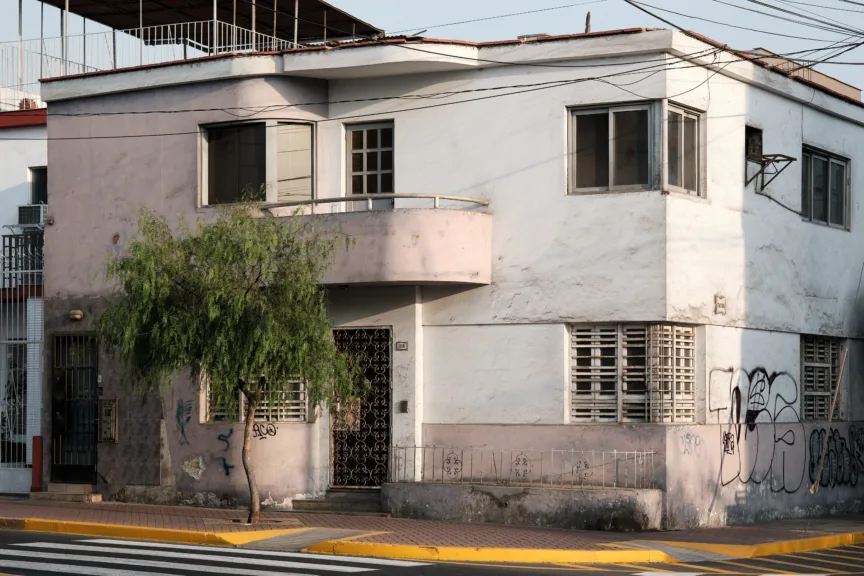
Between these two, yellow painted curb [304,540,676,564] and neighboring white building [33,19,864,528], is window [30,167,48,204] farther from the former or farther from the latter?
yellow painted curb [304,540,676,564]

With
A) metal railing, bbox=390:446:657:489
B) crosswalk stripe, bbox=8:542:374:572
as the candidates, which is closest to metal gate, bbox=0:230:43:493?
metal railing, bbox=390:446:657:489

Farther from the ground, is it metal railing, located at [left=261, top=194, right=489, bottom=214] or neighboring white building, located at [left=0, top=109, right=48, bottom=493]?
metal railing, located at [left=261, top=194, right=489, bottom=214]

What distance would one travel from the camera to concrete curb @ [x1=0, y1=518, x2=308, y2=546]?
16672 mm

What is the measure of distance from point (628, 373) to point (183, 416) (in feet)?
24.7

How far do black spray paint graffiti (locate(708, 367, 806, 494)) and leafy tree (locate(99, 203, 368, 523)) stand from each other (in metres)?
6.48

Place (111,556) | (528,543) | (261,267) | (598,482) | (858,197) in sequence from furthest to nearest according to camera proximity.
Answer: (858,197)
(598,482)
(261,267)
(528,543)
(111,556)

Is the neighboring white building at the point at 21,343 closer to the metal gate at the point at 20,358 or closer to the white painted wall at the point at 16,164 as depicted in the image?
the metal gate at the point at 20,358

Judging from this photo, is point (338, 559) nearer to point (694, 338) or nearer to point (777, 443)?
point (694, 338)

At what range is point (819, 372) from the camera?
23328 mm

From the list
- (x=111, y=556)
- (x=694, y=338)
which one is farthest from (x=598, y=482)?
(x=111, y=556)

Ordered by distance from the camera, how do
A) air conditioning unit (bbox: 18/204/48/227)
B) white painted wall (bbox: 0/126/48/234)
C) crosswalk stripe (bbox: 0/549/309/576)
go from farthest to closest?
white painted wall (bbox: 0/126/48/234) → air conditioning unit (bbox: 18/204/48/227) → crosswalk stripe (bbox: 0/549/309/576)

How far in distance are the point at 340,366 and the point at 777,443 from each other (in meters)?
7.94

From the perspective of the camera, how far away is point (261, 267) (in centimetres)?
1761

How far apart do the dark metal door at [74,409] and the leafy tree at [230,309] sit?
5.10 metres
